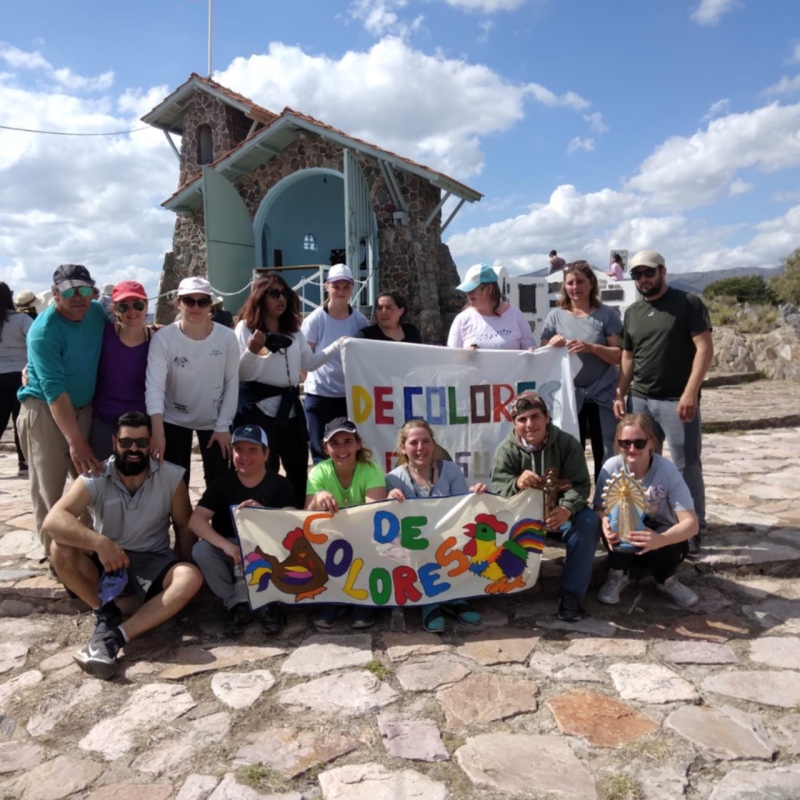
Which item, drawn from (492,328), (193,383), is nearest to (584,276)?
(492,328)

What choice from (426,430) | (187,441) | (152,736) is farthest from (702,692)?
(187,441)

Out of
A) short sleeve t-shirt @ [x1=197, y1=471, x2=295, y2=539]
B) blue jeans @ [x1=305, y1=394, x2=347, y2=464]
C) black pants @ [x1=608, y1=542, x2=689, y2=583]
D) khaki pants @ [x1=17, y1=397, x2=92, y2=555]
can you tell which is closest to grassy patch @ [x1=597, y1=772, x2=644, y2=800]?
black pants @ [x1=608, y1=542, x2=689, y2=583]

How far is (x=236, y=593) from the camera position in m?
3.94

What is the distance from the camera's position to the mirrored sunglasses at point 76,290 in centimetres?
377

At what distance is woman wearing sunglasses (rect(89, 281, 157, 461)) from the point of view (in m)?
3.99

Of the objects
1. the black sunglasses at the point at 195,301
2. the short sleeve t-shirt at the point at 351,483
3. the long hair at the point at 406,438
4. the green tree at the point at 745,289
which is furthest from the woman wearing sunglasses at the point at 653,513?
the green tree at the point at 745,289

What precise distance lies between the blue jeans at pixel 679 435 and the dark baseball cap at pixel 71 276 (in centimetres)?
335

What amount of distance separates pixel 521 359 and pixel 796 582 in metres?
2.17

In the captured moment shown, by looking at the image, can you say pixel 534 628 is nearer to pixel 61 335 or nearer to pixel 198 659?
pixel 198 659

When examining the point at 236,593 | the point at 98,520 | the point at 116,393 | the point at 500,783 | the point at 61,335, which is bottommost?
the point at 500,783

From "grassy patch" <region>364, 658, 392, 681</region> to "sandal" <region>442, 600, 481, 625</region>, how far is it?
63 cm

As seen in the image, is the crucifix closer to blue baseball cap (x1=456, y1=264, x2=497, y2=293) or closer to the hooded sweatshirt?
the hooded sweatshirt

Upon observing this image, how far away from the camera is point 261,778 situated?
2521 mm

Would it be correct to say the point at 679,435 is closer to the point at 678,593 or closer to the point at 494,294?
the point at 678,593
